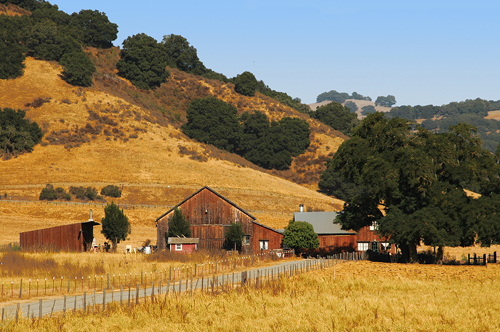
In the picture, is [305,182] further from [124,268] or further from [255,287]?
[255,287]

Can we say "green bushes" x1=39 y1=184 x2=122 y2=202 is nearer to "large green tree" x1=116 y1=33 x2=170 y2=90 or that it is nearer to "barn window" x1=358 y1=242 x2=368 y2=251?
"barn window" x1=358 y1=242 x2=368 y2=251

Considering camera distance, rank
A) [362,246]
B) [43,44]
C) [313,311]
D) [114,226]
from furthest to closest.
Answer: [43,44], [362,246], [114,226], [313,311]

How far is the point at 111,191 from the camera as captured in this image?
93.8m

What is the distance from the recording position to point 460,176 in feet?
155

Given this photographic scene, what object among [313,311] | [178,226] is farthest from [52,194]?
[313,311]

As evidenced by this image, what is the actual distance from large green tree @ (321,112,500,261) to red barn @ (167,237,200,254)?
1768 centimetres

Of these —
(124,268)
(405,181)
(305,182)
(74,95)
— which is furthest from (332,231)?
(74,95)

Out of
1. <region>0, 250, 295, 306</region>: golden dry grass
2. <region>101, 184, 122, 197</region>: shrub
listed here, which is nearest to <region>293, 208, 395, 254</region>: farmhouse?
→ <region>0, 250, 295, 306</region>: golden dry grass

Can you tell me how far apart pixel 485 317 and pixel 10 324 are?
18.7 metres

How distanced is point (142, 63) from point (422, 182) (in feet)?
404

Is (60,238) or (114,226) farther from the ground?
(114,226)

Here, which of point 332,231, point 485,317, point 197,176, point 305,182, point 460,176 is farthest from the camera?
point 305,182

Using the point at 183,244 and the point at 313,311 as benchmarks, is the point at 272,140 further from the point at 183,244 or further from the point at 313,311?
the point at 313,311

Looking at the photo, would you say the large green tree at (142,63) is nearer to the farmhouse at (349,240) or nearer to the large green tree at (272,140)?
the large green tree at (272,140)
